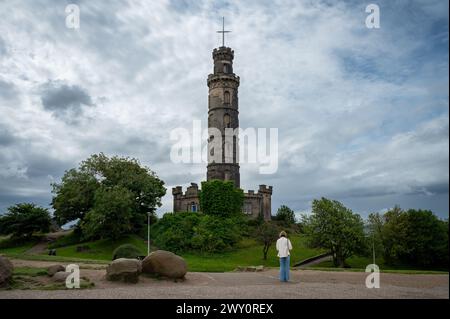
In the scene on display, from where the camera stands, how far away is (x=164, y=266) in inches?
687

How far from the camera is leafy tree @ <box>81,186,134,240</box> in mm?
50094

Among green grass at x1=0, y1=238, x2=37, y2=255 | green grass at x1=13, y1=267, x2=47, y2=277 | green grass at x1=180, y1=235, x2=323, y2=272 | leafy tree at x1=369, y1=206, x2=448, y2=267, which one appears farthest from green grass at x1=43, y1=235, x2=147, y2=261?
green grass at x1=13, y1=267, x2=47, y2=277

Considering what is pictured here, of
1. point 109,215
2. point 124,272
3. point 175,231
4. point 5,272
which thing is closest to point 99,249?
point 109,215

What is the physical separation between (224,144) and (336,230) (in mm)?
27728

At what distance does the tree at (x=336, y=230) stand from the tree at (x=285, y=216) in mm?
21217

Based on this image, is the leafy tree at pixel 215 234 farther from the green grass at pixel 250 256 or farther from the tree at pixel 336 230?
the tree at pixel 336 230

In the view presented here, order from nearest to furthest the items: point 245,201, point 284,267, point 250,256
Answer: point 284,267 → point 250,256 → point 245,201

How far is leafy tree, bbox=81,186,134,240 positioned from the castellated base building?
13495 millimetres

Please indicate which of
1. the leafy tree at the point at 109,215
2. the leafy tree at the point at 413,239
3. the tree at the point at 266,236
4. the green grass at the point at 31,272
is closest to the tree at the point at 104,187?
the leafy tree at the point at 109,215

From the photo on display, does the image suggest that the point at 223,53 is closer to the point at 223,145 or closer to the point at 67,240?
the point at 223,145

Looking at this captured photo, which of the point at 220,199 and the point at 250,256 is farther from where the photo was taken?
the point at 220,199

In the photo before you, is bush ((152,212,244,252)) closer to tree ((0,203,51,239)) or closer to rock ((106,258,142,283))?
tree ((0,203,51,239))

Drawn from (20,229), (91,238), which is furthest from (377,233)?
(20,229)
